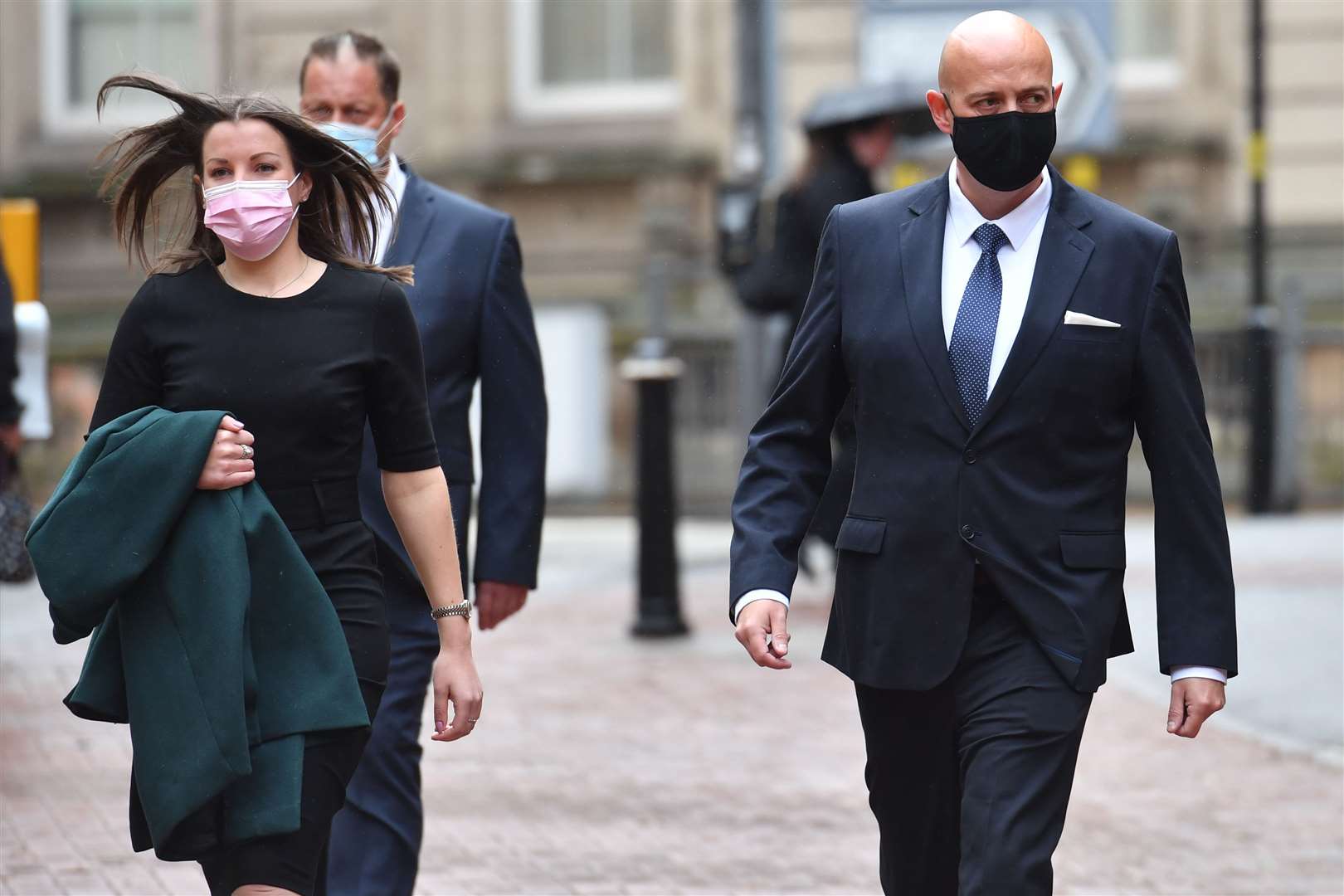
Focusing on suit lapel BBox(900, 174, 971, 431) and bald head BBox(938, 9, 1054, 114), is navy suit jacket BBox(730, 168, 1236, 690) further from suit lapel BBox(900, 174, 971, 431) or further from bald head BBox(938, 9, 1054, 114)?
bald head BBox(938, 9, 1054, 114)

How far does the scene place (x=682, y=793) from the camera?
21.7ft

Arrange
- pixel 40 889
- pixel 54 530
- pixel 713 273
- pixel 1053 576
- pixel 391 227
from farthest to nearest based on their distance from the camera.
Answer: pixel 713 273, pixel 40 889, pixel 391 227, pixel 1053 576, pixel 54 530

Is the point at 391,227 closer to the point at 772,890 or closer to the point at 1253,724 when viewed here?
the point at 772,890

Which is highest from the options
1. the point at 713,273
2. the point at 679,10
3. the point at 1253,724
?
the point at 679,10

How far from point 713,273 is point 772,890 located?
1051 cm

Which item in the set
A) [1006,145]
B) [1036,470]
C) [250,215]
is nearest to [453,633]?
[250,215]

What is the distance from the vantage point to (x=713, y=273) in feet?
51.6

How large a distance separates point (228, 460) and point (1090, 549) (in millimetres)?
1385

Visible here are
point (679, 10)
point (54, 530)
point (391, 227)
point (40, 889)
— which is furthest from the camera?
point (679, 10)

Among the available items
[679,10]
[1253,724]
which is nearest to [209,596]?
[1253,724]

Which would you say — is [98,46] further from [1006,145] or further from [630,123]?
[1006,145]

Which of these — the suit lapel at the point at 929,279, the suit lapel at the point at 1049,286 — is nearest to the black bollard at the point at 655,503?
the suit lapel at the point at 929,279

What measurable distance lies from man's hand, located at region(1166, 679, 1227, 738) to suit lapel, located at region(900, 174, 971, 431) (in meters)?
0.57

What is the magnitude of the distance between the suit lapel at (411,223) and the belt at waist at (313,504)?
49.6 inches
